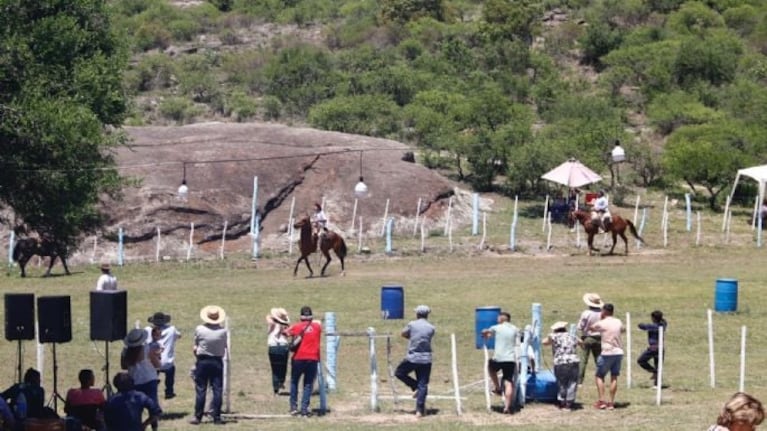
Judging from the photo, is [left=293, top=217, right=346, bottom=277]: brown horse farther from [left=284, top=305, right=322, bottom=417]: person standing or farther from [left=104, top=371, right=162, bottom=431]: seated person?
[left=104, top=371, right=162, bottom=431]: seated person

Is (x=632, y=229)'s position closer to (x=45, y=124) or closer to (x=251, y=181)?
(x=251, y=181)


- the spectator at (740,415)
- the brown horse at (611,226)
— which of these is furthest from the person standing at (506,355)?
the brown horse at (611,226)

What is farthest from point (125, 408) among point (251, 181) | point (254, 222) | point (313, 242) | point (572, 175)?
point (572, 175)

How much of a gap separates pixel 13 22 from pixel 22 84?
1599mm

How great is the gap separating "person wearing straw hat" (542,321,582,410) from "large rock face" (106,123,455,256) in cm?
2432

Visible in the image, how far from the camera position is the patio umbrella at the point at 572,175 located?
46625 mm

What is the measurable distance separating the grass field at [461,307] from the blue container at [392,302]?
23cm

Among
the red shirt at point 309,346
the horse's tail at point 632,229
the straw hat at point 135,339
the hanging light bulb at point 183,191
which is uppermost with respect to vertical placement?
the hanging light bulb at point 183,191

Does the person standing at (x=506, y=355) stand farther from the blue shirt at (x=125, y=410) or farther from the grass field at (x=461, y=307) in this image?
the blue shirt at (x=125, y=410)

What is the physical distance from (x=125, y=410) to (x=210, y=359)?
3662 millimetres

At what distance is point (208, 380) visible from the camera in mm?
19969

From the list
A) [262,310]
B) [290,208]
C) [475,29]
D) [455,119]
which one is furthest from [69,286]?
[475,29]

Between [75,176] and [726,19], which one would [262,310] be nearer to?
[75,176]

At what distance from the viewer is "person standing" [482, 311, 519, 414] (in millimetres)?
20406
